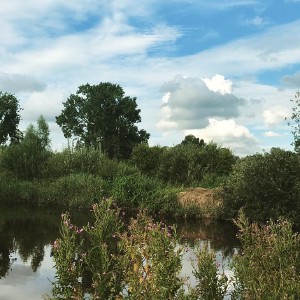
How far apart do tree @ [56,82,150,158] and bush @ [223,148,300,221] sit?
36782 millimetres

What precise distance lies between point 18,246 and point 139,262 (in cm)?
1075

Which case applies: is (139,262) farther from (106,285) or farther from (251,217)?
(251,217)

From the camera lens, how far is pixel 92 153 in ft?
119

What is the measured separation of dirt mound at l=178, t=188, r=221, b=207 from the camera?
85.2ft

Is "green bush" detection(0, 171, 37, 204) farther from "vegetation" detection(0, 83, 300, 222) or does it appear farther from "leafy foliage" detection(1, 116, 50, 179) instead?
"leafy foliage" detection(1, 116, 50, 179)

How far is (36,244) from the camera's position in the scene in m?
17.5

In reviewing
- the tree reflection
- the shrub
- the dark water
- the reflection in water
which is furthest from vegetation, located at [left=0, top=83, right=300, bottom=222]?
the shrub

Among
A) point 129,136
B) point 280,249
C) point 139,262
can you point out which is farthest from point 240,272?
point 129,136

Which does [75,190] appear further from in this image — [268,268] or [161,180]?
[268,268]

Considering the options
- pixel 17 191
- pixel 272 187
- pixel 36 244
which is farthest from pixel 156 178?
pixel 36 244

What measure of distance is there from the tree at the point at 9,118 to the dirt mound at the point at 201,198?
4177 cm

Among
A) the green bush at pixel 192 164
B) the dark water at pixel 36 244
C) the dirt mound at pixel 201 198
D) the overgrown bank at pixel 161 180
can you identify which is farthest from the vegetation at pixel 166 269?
the green bush at pixel 192 164

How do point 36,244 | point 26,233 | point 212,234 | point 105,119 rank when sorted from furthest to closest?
1. point 105,119
2. point 212,234
3. point 26,233
4. point 36,244

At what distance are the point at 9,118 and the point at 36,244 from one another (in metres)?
49.1
